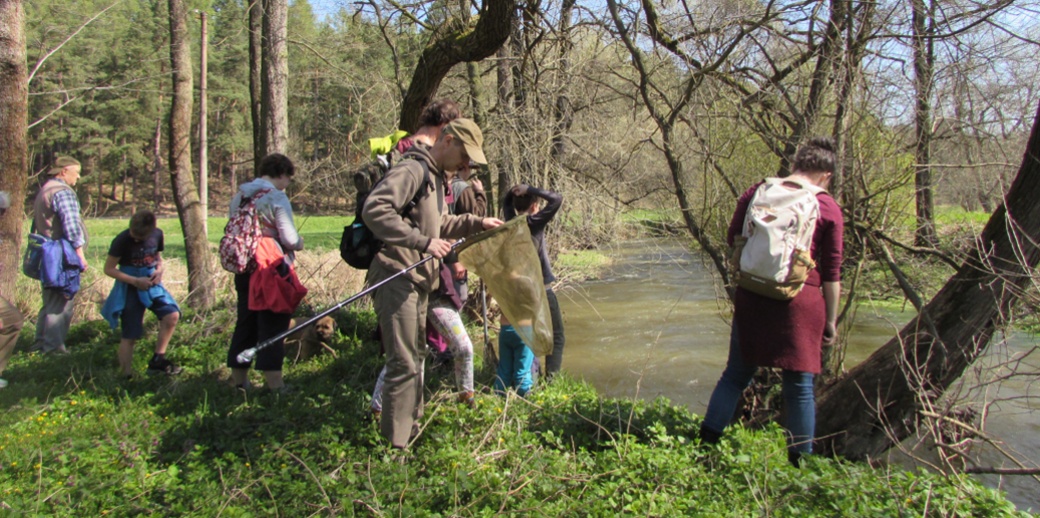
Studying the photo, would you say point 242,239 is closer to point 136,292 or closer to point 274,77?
point 136,292

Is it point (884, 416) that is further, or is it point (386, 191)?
point (884, 416)

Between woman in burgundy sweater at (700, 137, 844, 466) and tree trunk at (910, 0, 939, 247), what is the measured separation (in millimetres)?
1342

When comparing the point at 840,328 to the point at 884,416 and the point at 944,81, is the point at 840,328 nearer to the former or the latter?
the point at 884,416

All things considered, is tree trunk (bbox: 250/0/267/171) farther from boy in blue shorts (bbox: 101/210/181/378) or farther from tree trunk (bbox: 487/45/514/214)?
tree trunk (bbox: 487/45/514/214)

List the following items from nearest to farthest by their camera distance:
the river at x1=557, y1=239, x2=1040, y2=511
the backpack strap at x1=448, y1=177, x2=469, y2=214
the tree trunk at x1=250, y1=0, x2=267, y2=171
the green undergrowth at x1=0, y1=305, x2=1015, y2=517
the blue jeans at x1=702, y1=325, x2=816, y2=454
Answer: the green undergrowth at x1=0, y1=305, x2=1015, y2=517, the blue jeans at x1=702, y1=325, x2=816, y2=454, the backpack strap at x1=448, y1=177, x2=469, y2=214, the river at x1=557, y1=239, x2=1040, y2=511, the tree trunk at x1=250, y1=0, x2=267, y2=171

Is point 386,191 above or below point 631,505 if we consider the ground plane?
above

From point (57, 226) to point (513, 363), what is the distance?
488cm

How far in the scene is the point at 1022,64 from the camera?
480cm

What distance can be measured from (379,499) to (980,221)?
4107 millimetres

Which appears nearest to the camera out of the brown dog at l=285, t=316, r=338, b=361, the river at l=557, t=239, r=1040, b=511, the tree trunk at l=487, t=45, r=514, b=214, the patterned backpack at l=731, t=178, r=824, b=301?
the patterned backpack at l=731, t=178, r=824, b=301

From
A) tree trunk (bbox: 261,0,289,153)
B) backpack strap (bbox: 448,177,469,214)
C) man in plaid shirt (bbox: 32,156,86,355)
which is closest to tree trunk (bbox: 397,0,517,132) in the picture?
backpack strap (bbox: 448,177,469,214)

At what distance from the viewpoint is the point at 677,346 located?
9.03 m

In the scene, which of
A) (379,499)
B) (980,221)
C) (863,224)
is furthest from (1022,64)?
(379,499)

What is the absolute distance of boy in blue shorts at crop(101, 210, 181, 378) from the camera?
235 inches
